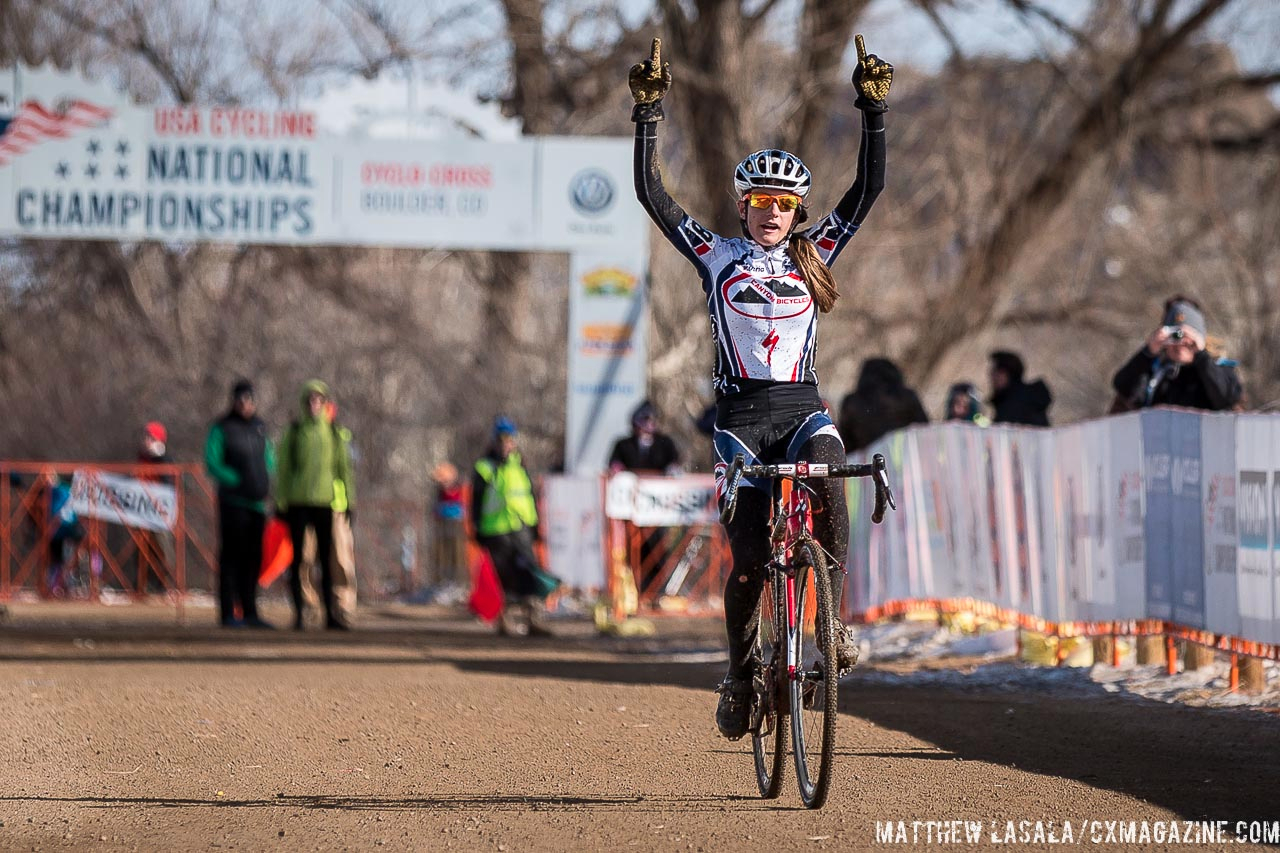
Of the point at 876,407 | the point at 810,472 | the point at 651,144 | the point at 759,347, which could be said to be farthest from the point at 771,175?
the point at 876,407

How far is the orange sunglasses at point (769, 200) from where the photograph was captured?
6715 millimetres

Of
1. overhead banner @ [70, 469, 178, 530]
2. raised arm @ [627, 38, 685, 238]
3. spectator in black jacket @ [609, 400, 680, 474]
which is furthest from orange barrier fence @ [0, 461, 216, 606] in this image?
raised arm @ [627, 38, 685, 238]

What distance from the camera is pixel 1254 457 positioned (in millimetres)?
8352

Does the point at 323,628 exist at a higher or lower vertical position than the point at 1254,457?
lower

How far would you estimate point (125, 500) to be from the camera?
1880 centimetres

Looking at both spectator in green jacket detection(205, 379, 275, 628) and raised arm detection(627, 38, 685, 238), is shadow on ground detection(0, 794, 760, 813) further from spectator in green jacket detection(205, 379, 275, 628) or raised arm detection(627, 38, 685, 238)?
spectator in green jacket detection(205, 379, 275, 628)

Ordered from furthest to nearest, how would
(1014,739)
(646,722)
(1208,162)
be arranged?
1. (1208,162)
2. (646,722)
3. (1014,739)

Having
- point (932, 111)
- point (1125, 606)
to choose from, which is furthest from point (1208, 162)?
point (1125, 606)

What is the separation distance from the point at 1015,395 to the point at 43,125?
10.2 m

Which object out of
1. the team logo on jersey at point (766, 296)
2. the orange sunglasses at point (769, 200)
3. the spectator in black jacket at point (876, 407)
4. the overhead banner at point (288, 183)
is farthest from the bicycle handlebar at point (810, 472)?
the overhead banner at point (288, 183)

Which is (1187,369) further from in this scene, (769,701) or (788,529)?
(769,701)

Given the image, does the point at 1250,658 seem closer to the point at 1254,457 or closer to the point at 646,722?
the point at 1254,457

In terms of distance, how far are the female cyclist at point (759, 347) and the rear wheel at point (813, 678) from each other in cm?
17

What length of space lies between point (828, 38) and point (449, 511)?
7713mm
